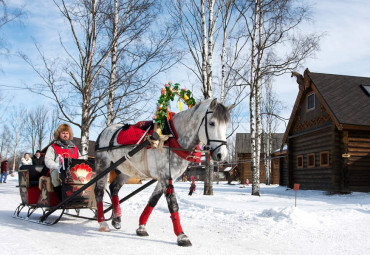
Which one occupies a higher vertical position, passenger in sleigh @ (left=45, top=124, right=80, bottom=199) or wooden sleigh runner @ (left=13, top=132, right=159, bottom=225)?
passenger in sleigh @ (left=45, top=124, right=80, bottom=199)

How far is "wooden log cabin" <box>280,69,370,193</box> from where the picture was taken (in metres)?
16.9

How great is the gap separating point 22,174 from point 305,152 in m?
17.4

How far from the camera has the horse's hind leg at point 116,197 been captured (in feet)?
20.2

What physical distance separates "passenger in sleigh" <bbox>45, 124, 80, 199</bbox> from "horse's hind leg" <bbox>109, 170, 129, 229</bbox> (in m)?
1.01

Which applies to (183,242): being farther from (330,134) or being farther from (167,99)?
(330,134)

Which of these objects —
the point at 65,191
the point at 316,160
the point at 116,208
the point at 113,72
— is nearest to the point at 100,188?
the point at 116,208

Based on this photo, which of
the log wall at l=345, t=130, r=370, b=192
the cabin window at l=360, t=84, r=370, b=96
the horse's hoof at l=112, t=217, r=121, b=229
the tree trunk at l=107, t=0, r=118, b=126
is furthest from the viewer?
the cabin window at l=360, t=84, r=370, b=96

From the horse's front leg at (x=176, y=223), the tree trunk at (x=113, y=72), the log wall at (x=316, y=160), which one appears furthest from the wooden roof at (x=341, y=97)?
the horse's front leg at (x=176, y=223)

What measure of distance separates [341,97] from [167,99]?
51.6 feet

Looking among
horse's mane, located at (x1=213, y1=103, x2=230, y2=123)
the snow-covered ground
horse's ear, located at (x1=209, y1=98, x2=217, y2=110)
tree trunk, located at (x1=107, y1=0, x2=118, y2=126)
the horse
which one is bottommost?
the snow-covered ground

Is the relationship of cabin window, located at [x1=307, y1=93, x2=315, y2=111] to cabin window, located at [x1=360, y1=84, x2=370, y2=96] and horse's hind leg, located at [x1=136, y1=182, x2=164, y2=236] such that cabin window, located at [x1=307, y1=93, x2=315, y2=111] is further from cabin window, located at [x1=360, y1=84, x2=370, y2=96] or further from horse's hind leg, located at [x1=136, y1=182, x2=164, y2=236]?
horse's hind leg, located at [x1=136, y1=182, x2=164, y2=236]

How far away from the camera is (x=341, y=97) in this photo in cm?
1848

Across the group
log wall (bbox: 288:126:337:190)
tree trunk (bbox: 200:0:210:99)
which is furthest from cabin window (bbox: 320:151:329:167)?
tree trunk (bbox: 200:0:210:99)

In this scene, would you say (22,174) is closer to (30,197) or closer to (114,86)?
(30,197)
